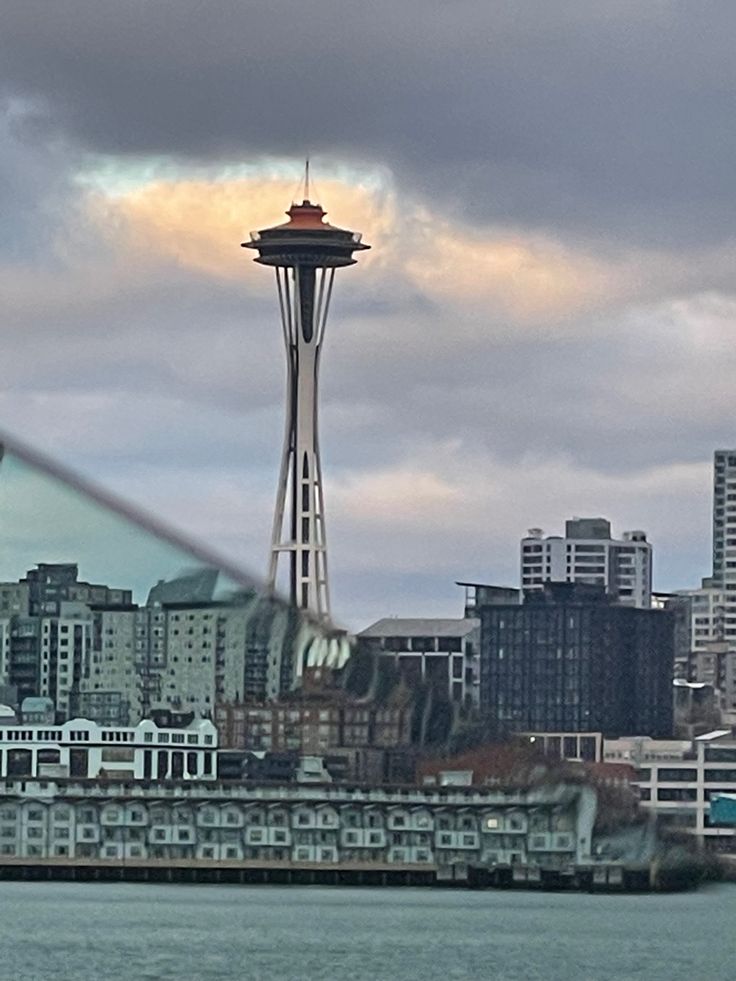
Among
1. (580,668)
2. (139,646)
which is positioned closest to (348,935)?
(139,646)

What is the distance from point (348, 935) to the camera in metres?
54.3

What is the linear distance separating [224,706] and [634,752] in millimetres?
31988

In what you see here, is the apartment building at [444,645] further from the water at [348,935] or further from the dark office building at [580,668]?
the water at [348,935]

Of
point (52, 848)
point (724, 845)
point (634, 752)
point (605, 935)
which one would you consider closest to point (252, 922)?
point (605, 935)

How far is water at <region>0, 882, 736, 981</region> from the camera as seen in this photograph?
157 ft

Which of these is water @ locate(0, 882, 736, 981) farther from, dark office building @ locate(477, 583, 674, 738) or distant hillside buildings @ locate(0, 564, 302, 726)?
dark office building @ locate(477, 583, 674, 738)

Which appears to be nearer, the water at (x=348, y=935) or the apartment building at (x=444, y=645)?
the water at (x=348, y=935)

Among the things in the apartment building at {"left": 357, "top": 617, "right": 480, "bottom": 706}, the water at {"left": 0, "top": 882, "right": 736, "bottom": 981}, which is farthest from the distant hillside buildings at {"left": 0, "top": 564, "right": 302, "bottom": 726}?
the apartment building at {"left": 357, "top": 617, "right": 480, "bottom": 706}

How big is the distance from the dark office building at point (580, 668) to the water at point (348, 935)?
45.4 metres

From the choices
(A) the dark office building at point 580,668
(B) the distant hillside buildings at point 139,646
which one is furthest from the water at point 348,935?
(A) the dark office building at point 580,668

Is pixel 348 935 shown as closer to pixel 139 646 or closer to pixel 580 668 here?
pixel 139 646

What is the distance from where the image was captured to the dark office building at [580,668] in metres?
116

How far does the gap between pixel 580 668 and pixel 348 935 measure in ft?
208

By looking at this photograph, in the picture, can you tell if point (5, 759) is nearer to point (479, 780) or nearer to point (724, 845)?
point (479, 780)
